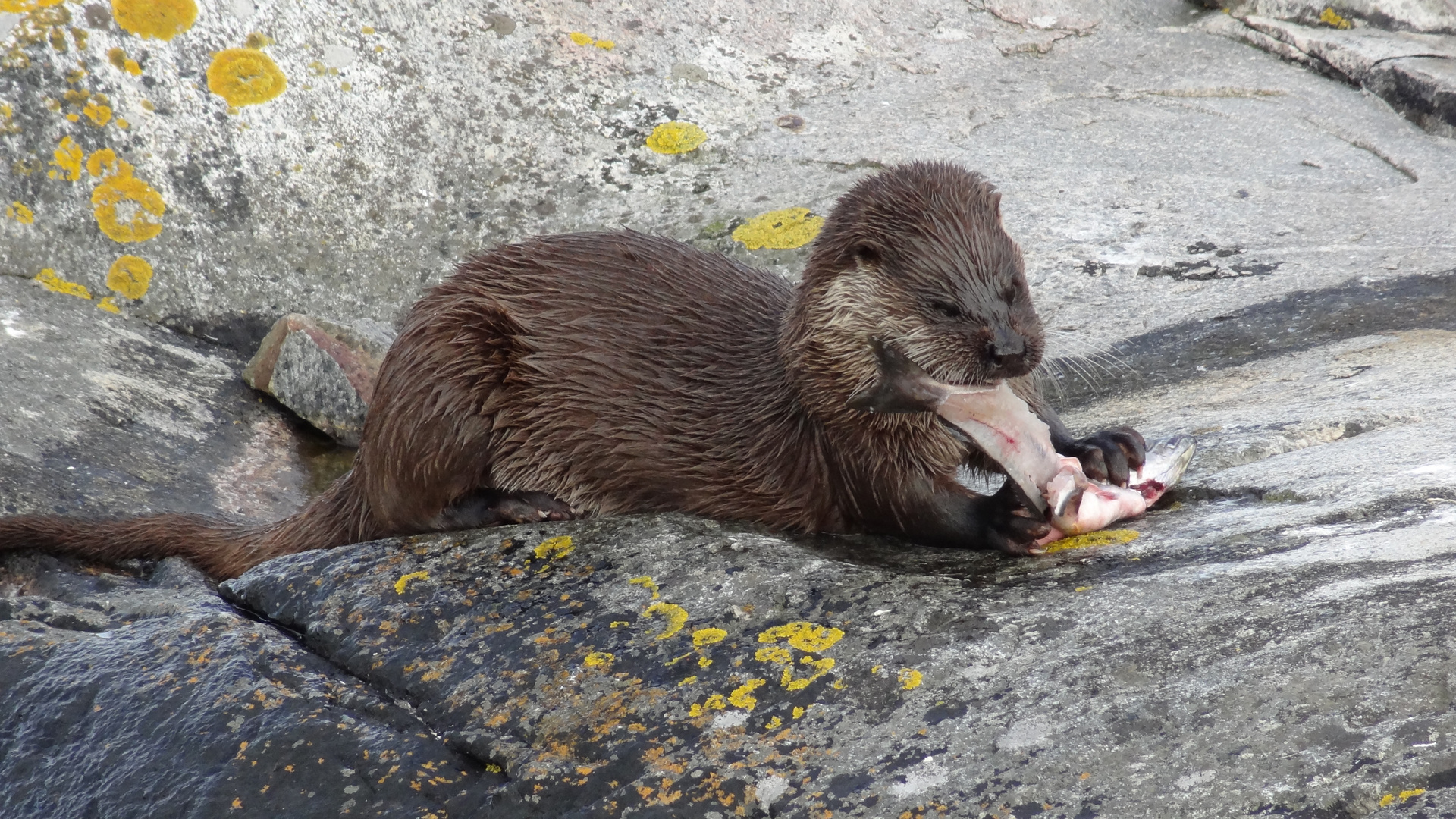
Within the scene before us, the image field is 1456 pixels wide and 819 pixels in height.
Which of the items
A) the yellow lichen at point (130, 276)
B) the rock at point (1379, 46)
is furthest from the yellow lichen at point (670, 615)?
the rock at point (1379, 46)

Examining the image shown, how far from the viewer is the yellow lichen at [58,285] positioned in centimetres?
393

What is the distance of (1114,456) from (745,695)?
100 centimetres

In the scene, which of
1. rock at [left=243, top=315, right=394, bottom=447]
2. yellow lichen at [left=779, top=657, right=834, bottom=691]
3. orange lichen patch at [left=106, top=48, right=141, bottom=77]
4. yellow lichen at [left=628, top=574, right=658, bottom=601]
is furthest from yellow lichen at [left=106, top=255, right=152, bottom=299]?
yellow lichen at [left=779, top=657, right=834, bottom=691]

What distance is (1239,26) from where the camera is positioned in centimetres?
565

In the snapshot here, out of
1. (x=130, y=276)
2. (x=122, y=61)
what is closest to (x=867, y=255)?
(x=130, y=276)

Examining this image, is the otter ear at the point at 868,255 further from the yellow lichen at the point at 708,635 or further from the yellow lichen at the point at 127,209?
the yellow lichen at the point at 127,209

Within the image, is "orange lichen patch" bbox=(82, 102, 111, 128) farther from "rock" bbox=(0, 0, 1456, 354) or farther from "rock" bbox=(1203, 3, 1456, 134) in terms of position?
"rock" bbox=(1203, 3, 1456, 134)

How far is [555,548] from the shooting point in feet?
8.05

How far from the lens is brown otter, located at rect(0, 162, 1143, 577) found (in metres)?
2.51

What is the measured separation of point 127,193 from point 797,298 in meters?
2.59

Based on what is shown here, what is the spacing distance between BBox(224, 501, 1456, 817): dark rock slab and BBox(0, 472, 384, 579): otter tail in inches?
21.9

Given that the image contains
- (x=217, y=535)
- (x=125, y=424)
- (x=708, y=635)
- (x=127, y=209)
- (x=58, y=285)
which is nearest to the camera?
(x=708, y=635)

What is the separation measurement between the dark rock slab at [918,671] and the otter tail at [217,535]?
0.56 m

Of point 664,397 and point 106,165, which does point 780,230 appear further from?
point 106,165
